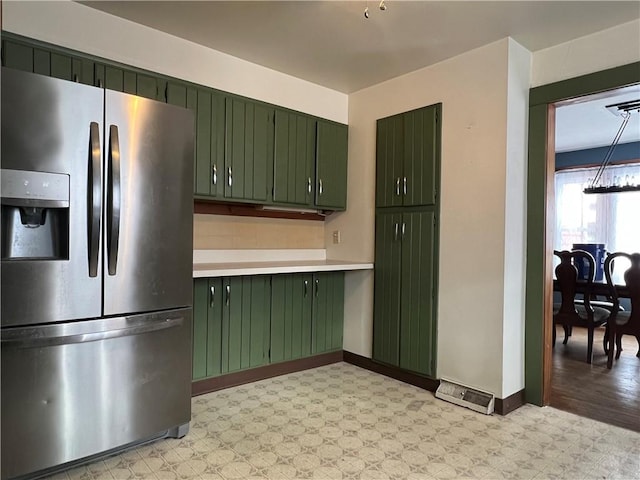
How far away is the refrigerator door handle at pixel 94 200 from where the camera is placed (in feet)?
6.29

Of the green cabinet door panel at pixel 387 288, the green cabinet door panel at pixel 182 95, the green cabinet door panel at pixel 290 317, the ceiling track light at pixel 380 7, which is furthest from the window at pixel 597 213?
the green cabinet door panel at pixel 182 95

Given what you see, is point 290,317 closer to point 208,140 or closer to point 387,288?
point 387,288

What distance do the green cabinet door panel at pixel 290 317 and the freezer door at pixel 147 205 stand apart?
1.19 m

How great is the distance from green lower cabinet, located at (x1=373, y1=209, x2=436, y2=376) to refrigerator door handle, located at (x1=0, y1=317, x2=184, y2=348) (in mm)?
1887

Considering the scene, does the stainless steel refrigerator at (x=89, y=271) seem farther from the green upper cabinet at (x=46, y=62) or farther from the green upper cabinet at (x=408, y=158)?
the green upper cabinet at (x=408, y=158)

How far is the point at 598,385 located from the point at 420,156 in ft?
7.56

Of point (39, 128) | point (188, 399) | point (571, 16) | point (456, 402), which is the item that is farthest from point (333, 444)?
point (571, 16)

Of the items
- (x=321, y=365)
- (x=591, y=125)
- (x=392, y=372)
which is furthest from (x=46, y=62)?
(x=591, y=125)

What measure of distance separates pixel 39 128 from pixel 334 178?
238cm

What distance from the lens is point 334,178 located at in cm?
376

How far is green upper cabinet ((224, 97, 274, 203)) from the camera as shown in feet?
10.1

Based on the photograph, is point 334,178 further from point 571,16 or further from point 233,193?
point 571,16

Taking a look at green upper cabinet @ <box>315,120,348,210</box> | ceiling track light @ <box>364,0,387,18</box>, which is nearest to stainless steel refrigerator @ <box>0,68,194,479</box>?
ceiling track light @ <box>364,0,387,18</box>

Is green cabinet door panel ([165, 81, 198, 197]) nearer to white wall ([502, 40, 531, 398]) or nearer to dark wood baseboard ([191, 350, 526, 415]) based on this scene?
dark wood baseboard ([191, 350, 526, 415])
